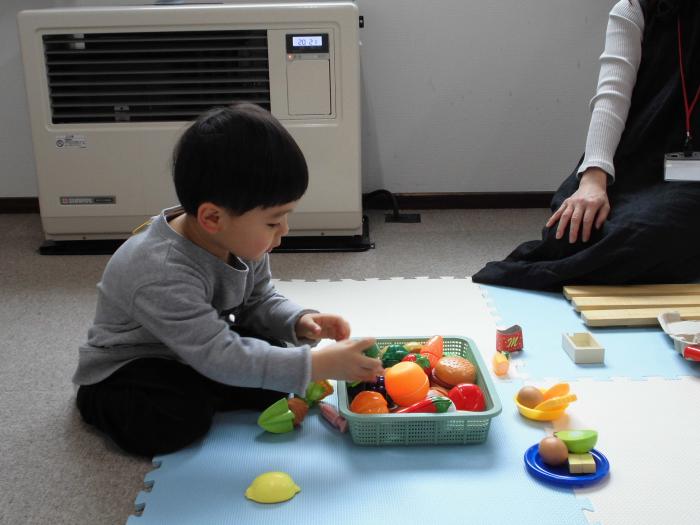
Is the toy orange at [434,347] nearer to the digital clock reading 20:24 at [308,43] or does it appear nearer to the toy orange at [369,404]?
the toy orange at [369,404]

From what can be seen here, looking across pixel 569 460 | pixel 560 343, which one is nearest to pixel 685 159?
pixel 560 343

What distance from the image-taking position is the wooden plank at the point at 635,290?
62.1 inches

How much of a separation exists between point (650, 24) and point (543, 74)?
621mm

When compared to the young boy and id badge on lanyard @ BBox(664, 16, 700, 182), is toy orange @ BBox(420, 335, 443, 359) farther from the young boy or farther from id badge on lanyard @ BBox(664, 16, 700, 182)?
id badge on lanyard @ BBox(664, 16, 700, 182)

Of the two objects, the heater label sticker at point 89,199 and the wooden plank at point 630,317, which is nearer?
the wooden plank at point 630,317

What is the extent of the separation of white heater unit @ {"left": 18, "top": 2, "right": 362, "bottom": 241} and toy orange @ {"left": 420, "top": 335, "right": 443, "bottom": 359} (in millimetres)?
808

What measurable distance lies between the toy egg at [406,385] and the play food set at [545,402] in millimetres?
156

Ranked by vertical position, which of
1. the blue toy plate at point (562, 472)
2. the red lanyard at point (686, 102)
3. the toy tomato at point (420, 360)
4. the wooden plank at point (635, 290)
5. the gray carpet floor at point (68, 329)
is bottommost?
the gray carpet floor at point (68, 329)

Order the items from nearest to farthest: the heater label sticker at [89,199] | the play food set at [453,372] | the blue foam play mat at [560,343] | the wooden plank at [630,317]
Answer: the play food set at [453,372] < the blue foam play mat at [560,343] < the wooden plank at [630,317] < the heater label sticker at [89,199]

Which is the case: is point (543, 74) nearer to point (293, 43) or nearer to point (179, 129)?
point (293, 43)

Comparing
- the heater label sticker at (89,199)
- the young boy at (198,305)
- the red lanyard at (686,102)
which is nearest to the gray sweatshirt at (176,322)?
the young boy at (198,305)

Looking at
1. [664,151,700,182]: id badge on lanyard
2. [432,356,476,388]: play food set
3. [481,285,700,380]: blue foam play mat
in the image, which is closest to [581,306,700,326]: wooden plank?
[481,285,700,380]: blue foam play mat

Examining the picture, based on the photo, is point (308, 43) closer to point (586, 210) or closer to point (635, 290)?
point (586, 210)

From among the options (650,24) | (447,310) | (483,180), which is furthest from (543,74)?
(447,310)
